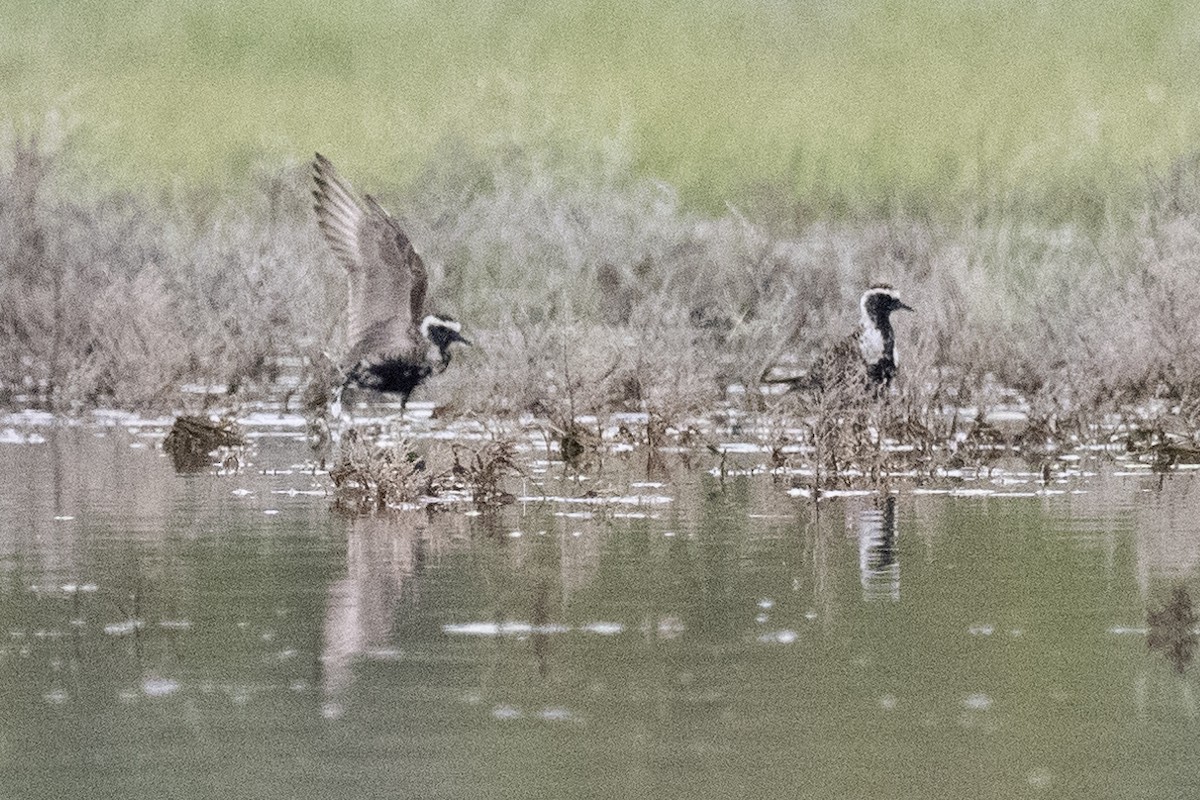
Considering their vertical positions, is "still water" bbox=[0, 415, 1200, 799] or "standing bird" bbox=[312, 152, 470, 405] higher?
"standing bird" bbox=[312, 152, 470, 405]

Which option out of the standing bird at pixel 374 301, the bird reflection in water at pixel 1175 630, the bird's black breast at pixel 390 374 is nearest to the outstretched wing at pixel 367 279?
the standing bird at pixel 374 301

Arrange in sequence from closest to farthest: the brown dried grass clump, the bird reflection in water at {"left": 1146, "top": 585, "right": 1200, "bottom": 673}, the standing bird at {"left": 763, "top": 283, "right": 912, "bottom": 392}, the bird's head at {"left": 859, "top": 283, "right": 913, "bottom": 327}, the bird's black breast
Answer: the bird reflection in water at {"left": 1146, "top": 585, "right": 1200, "bottom": 673}
the brown dried grass clump
the standing bird at {"left": 763, "top": 283, "right": 912, "bottom": 392}
the bird's black breast
the bird's head at {"left": 859, "top": 283, "right": 913, "bottom": 327}

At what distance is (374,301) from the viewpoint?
70.5ft

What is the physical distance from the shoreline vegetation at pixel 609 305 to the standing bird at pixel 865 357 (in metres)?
0.26

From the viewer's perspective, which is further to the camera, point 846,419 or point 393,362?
point 393,362

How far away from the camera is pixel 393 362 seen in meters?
21.6

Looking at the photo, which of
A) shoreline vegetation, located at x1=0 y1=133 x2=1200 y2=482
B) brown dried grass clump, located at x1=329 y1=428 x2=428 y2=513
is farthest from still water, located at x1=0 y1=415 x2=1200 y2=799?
shoreline vegetation, located at x1=0 y1=133 x2=1200 y2=482

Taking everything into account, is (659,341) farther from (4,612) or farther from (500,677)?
(500,677)

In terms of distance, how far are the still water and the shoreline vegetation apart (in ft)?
10.3

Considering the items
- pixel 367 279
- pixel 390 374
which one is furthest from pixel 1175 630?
pixel 390 374

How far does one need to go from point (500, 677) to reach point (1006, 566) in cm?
414

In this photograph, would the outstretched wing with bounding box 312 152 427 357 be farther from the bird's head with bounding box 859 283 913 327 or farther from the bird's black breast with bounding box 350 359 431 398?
the bird's head with bounding box 859 283 913 327

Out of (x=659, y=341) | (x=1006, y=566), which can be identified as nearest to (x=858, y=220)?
(x=659, y=341)

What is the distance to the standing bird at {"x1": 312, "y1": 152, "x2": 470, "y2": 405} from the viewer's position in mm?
21188
